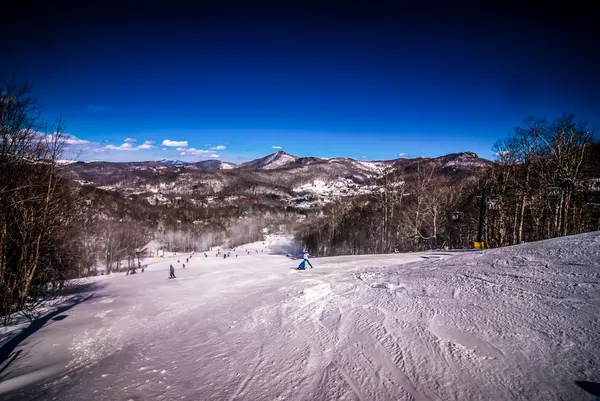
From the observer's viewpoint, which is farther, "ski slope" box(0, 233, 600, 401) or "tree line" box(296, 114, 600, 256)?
"tree line" box(296, 114, 600, 256)

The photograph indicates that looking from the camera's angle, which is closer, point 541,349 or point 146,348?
point 541,349

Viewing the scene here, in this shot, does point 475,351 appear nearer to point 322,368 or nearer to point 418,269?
point 322,368

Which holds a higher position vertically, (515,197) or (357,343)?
(515,197)

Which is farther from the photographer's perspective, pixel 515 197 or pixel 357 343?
pixel 515 197

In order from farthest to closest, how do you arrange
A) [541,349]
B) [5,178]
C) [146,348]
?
1. [5,178]
2. [146,348]
3. [541,349]

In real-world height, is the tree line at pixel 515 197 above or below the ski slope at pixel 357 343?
above

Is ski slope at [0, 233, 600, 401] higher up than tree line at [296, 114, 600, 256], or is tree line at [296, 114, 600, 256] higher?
tree line at [296, 114, 600, 256]

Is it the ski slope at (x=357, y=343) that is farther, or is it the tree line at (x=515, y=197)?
the tree line at (x=515, y=197)

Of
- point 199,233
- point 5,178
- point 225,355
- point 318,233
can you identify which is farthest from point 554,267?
point 199,233
